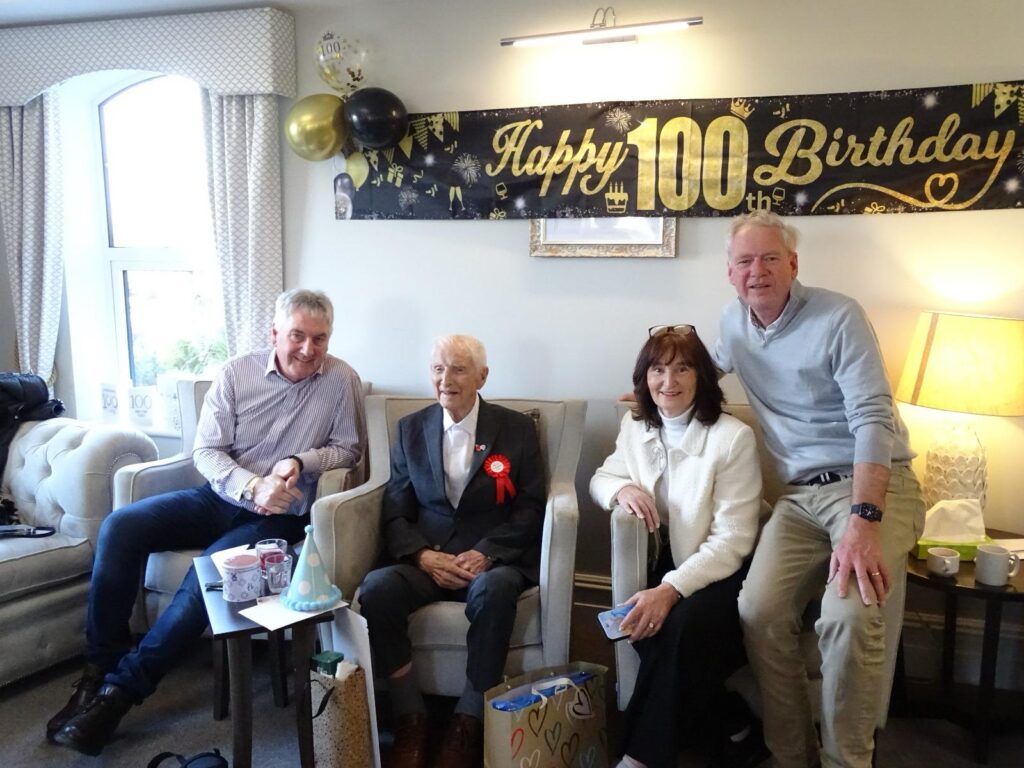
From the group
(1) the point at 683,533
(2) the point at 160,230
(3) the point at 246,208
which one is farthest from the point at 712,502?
(2) the point at 160,230

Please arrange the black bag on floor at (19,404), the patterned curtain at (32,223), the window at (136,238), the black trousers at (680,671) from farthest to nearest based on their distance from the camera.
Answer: the window at (136,238), the patterned curtain at (32,223), the black bag on floor at (19,404), the black trousers at (680,671)

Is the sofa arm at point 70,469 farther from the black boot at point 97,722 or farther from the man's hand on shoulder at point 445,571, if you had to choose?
the man's hand on shoulder at point 445,571

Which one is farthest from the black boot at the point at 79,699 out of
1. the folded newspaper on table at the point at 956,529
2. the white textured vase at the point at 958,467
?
the white textured vase at the point at 958,467

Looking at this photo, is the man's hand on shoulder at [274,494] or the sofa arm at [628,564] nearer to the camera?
the sofa arm at [628,564]

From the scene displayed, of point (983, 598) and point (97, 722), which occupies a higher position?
point (983, 598)

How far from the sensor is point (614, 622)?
74.5 inches

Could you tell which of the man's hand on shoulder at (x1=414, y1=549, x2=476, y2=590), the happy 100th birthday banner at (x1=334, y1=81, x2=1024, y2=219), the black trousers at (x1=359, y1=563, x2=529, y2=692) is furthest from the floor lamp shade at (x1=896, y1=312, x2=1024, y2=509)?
the man's hand on shoulder at (x1=414, y1=549, x2=476, y2=590)

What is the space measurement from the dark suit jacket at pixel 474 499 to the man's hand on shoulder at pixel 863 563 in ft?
2.60

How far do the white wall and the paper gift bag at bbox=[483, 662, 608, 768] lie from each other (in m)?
0.97

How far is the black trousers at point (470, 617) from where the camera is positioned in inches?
77.2

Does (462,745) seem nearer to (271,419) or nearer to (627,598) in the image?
(627,598)

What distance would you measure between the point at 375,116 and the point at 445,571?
1606mm

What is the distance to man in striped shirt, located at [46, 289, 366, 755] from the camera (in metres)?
2.14

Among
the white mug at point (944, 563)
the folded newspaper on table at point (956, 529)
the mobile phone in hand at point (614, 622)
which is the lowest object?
the mobile phone in hand at point (614, 622)
